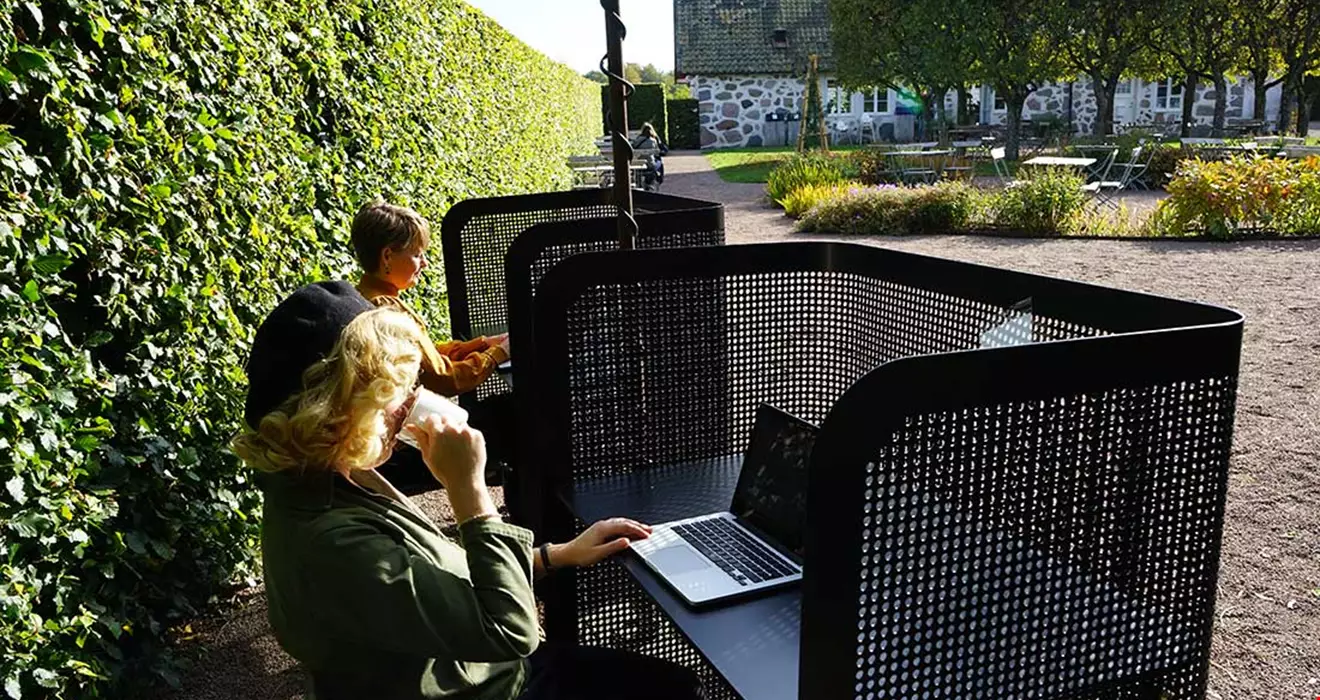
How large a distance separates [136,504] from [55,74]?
124 centimetres

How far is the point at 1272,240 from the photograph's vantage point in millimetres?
12156

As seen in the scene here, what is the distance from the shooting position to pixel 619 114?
3.12 meters

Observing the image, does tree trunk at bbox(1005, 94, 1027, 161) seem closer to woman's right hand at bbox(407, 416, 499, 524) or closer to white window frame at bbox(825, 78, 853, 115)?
white window frame at bbox(825, 78, 853, 115)

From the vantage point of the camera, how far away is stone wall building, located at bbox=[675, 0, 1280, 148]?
35.3 meters

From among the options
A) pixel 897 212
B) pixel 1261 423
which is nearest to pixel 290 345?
pixel 1261 423

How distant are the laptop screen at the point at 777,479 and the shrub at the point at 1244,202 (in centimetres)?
1183

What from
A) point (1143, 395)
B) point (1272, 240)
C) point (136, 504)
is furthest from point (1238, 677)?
point (1272, 240)

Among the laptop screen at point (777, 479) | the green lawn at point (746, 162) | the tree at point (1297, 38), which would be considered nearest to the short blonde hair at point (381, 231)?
the laptop screen at point (777, 479)

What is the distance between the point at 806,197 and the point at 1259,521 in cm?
1159

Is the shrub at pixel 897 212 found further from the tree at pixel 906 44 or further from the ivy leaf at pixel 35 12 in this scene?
the ivy leaf at pixel 35 12

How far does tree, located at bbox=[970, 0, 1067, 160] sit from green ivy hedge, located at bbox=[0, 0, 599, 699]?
839 inches

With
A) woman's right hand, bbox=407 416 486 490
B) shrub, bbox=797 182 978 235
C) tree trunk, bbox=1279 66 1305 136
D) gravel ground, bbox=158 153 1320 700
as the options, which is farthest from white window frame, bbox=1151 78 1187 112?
woman's right hand, bbox=407 416 486 490

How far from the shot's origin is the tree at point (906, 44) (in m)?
23.9

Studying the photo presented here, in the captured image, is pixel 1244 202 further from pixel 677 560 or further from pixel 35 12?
pixel 35 12
